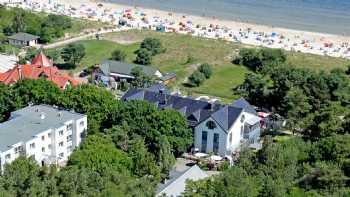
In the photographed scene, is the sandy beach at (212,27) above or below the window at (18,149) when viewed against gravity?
above

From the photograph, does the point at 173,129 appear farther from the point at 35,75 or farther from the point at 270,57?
the point at 270,57

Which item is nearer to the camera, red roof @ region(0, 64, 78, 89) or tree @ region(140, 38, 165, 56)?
red roof @ region(0, 64, 78, 89)

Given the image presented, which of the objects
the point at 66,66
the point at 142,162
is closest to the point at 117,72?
the point at 66,66

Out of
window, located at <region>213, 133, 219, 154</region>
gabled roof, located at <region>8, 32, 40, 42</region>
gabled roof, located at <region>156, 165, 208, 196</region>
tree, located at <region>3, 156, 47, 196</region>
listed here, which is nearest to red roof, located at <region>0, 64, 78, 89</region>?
window, located at <region>213, 133, 219, 154</region>

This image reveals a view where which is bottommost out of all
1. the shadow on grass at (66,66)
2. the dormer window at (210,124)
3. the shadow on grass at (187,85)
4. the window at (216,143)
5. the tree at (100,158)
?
the window at (216,143)

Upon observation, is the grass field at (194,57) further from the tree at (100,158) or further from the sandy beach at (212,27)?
the tree at (100,158)

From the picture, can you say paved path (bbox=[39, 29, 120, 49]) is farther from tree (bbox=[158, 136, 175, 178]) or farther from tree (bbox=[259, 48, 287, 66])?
tree (bbox=[158, 136, 175, 178])

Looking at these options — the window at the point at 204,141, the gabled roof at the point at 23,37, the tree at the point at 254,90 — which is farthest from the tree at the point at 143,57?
the window at the point at 204,141
